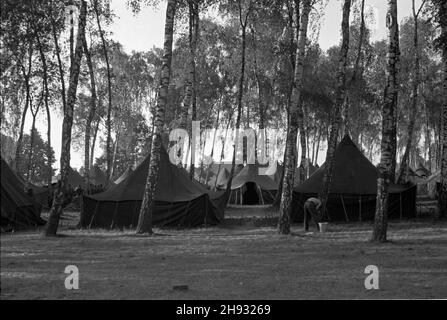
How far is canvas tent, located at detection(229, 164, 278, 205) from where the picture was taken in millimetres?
38719

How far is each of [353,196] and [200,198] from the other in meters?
6.58

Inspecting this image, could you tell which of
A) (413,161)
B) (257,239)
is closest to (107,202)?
(257,239)

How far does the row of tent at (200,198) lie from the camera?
20.1 meters

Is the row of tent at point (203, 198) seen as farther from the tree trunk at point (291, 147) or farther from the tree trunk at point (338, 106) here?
the tree trunk at point (291, 147)

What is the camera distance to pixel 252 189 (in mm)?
39562

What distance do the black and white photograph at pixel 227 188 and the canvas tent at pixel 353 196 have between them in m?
0.06

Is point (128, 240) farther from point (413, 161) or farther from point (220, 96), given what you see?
point (413, 161)

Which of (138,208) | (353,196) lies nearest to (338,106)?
(353,196)

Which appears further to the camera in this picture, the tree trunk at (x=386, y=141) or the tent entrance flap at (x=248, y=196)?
the tent entrance flap at (x=248, y=196)

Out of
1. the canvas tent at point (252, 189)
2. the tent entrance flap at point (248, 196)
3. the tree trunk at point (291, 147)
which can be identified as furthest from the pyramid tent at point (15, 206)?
the tent entrance flap at point (248, 196)

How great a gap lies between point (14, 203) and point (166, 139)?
3299cm

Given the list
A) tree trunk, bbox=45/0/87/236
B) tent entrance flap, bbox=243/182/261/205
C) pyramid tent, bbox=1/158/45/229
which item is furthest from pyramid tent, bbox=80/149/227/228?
tent entrance flap, bbox=243/182/261/205

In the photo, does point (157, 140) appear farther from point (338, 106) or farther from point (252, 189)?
point (252, 189)

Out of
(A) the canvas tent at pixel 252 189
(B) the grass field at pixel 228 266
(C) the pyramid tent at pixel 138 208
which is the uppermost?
(A) the canvas tent at pixel 252 189
